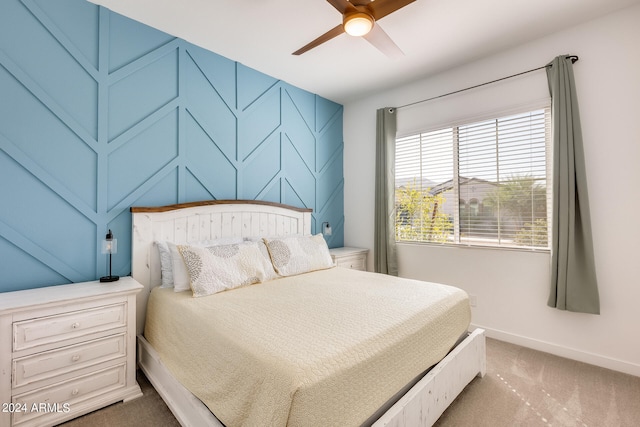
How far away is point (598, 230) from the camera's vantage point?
94.7 inches

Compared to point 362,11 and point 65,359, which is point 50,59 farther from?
point 362,11

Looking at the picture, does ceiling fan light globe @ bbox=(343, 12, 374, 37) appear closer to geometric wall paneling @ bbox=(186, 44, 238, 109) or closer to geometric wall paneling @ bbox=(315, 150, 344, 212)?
geometric wall paneling @ bbox=(186, 44, 238, 109)

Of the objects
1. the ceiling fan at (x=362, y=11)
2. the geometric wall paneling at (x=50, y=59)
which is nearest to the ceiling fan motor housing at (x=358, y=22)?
the ceiling fan at (x=362, y=11)

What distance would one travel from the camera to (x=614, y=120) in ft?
7.67

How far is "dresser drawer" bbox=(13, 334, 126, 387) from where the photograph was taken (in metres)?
1.62

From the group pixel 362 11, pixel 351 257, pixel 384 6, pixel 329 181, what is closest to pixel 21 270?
pixel 362 11

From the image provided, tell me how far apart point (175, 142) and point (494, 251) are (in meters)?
3.14

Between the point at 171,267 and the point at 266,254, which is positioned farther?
the point at 266,254

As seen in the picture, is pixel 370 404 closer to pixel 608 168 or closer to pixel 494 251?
pixel 494 251

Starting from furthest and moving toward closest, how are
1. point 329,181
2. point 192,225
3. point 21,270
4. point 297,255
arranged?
point 329,181 → point 297,255 → point 192,225 → point 21,270

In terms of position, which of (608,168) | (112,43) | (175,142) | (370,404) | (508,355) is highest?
(112,43)

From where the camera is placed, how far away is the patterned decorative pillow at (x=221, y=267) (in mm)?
2090

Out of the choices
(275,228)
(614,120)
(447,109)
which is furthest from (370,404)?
(447,109)

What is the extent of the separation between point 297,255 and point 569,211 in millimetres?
2283
